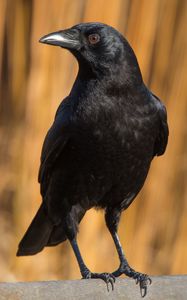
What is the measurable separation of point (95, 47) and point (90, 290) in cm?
129

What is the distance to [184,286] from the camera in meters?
3.02

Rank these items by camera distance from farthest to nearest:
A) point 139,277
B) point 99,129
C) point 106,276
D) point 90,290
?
point 99,129, point 139,277, point 106,276, point 90,290

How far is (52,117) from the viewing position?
453 centimetres

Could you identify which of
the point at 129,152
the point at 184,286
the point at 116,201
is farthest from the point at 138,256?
the point at 184,286

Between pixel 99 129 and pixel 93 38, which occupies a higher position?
pixel 93 38

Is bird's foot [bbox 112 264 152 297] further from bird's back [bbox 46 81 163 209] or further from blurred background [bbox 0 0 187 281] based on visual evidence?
blurred background [bbox 0 0 187 281]

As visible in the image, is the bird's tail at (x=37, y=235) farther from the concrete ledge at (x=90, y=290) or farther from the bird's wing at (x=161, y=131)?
the concrete ledge at (x=90, y=290)

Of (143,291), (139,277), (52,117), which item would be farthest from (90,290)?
Answer: (52,117)

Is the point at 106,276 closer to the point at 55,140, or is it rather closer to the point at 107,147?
the point at 107,147

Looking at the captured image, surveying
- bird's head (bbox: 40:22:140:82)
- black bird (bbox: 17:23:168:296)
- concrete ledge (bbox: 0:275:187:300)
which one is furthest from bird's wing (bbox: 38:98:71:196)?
concrete ledge (bbox: 0:275:187:300)

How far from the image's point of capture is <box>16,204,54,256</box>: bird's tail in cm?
442

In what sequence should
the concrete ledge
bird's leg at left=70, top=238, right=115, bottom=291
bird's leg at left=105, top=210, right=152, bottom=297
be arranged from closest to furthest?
the concrete ledge → bird's leg at left=70, top=238, right=115, bottom=291 → bird's leg at left=105, top=210, right=152, bottom=297

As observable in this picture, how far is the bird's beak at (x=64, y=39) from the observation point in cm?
390

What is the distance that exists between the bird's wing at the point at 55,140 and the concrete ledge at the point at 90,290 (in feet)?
2.94
